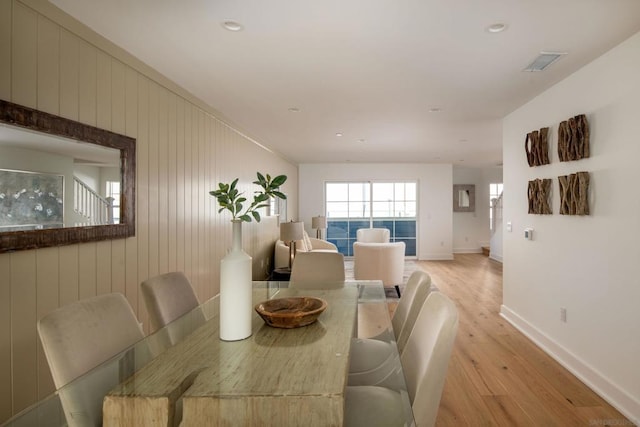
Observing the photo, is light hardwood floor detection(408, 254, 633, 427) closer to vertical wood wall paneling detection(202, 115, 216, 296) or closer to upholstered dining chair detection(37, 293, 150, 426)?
upholstered dining chair detection(37, 293, 150, 426)

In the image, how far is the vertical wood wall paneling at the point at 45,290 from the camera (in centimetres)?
171

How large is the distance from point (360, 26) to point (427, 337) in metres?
1.74

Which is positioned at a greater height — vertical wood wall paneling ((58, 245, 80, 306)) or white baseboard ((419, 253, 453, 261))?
vertical wood wall paneling ((58, 245, 80, 306))

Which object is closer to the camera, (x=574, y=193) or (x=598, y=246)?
(x=598, y=246)

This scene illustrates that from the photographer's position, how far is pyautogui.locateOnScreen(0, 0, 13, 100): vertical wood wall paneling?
1517 millimetres

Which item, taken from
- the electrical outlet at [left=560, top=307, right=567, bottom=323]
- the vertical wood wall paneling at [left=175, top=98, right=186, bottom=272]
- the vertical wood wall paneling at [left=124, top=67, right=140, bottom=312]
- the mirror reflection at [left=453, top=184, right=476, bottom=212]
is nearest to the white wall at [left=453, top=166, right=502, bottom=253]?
the mirror reflection at [left=453, top=184, right=476, bottom=212]

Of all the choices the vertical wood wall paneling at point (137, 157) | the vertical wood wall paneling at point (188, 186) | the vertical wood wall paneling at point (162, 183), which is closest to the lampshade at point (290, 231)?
the vertical wood wall paneling at point (188, 186)

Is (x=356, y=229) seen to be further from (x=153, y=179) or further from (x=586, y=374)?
(x=153, y=179)

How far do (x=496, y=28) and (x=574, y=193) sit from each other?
1491 millimetres

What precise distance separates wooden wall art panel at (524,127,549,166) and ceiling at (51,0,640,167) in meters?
0.38

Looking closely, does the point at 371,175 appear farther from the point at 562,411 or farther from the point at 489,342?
the point at 562,411

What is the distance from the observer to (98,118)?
2.10 metres

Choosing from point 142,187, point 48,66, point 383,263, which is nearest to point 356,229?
point 383,263

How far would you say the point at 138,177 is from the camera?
248 cm
